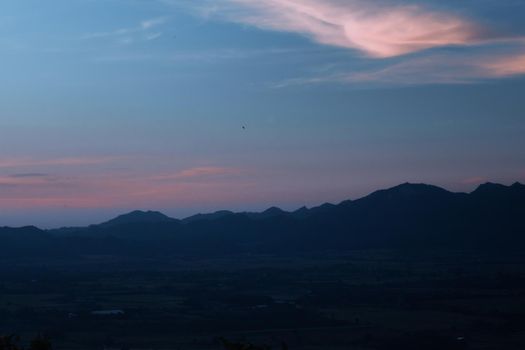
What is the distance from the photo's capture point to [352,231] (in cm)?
15675

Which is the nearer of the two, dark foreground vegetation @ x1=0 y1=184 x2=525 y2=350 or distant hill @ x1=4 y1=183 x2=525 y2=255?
dark foreground vegetation @ x1=0 y1=184 x2=525 y2=350

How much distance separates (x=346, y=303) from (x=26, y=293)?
99.4 ft

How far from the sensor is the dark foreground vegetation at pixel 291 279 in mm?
51969

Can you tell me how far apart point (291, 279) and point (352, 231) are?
215 feet

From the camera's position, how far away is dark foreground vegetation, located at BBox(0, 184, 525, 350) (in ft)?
171

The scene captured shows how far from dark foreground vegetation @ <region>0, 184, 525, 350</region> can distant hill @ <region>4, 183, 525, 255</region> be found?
1.19 feet

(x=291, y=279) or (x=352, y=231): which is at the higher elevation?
(x=352, y=231)

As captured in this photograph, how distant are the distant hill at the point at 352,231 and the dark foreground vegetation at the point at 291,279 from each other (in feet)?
1.19

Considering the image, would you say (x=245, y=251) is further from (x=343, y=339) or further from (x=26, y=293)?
(x=343, y=339)

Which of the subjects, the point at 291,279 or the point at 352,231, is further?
the point at 352,231

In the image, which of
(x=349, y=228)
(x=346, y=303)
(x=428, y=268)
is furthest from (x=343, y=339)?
(x=349, y=228)

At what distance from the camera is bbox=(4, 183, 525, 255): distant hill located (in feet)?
465

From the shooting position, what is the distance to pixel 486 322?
5578 cm

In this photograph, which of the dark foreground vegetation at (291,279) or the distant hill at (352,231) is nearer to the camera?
the dark foreground vegetation at (291,279)
